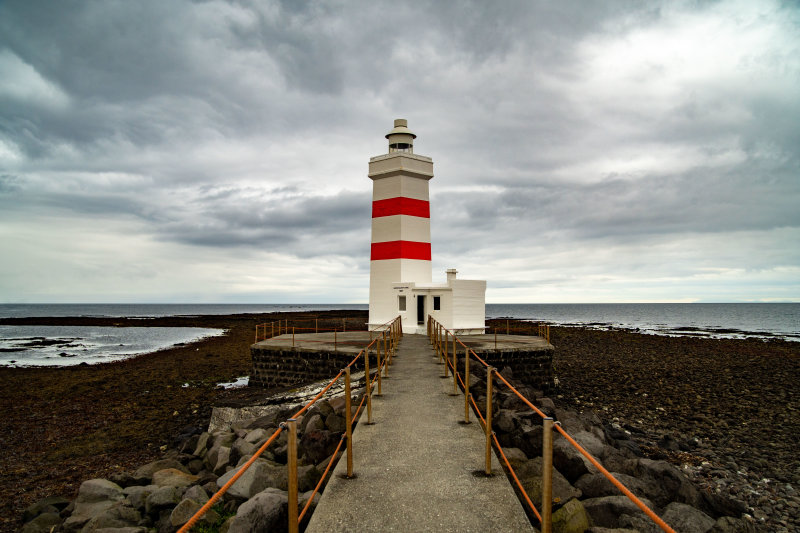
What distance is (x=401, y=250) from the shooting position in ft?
57.0

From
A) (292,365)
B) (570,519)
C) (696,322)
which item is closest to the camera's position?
(570,519)

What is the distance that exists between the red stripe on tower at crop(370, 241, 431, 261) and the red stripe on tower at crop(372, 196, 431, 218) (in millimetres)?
1056

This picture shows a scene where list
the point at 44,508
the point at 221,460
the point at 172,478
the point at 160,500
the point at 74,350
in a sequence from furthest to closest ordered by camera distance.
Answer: the point at 74,350, the point at 221,460, the point at 172,478, the point at 44,508, the point at 160,500

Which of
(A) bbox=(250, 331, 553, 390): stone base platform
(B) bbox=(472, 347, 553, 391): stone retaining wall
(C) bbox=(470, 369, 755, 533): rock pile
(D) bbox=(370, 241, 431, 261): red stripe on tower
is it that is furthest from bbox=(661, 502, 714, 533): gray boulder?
(D) bbox=(370, 241, 431, 261): red stripe on tower

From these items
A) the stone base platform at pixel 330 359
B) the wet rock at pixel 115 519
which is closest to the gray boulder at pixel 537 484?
the wet rock at pixel 115 519

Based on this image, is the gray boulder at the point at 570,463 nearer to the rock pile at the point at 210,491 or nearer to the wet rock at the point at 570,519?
the wet rock at the point at 570,519

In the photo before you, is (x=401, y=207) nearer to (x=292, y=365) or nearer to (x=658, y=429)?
(x=292, y=365)

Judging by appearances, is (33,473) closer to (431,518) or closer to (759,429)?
(431,518)

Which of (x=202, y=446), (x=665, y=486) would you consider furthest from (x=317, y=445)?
(x=665, y=486)

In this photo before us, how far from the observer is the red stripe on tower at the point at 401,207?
1747 cm

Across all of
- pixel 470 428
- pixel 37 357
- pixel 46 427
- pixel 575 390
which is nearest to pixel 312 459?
pixel 470 428

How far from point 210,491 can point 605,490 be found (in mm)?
4420

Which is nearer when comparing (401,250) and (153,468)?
(153,468)

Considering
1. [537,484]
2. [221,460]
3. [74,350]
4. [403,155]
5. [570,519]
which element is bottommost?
[74,350]
